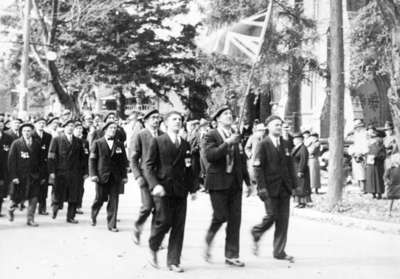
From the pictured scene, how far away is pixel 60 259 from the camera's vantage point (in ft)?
25.4

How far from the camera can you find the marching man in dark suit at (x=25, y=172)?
10.6m

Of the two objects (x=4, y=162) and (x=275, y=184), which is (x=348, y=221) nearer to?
(x=275, y=184)

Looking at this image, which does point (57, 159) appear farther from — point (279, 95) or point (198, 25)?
point (198, 25)

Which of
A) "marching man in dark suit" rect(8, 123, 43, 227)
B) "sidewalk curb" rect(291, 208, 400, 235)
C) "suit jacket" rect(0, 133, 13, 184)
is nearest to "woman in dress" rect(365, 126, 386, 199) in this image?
"sidewalk curb" rect(291, 208, 400, 235)

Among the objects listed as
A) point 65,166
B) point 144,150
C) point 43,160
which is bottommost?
point 65,166

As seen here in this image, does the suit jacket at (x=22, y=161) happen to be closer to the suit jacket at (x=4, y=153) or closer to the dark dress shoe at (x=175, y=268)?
the suit jacket at (x=4, y=153)

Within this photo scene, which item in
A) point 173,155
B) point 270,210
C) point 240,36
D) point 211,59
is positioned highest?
point 211,59

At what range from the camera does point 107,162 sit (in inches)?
411

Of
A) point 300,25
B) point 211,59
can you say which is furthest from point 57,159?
point 211,59

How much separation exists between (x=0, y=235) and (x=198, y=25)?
27.1 meters

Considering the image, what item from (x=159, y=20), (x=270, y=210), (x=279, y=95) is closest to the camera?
(x=270, y=210)

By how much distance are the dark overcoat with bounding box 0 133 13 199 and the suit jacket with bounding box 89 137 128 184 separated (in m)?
1.99

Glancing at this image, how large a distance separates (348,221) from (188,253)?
4335 millimetres

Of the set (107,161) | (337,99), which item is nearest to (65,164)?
(107,161)
